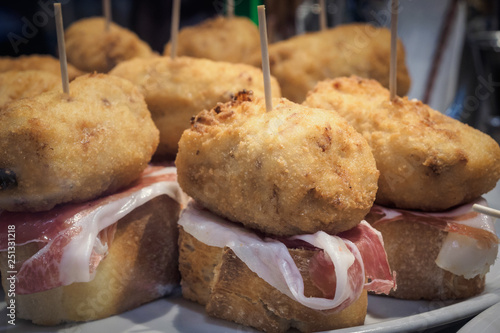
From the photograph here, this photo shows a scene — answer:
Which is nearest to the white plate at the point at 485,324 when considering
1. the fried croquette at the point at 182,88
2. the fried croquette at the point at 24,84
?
the fried croquette at the point at 182,88

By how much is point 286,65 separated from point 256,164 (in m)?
2.01

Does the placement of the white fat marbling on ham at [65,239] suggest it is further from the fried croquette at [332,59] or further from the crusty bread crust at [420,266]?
the fried croquette at [332,59]

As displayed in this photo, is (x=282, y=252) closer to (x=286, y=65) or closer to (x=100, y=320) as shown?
(x=100, y=320)

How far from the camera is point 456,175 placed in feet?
8.00

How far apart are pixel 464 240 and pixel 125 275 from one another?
167 cm

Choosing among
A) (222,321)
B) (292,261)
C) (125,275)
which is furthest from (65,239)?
(292,261)

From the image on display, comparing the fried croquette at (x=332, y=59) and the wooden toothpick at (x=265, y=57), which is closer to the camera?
the wooden toothpick at (x=265, y=57)

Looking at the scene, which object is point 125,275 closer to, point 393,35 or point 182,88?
point 182,88

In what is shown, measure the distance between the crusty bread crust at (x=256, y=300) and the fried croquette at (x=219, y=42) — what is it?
2.24 meters

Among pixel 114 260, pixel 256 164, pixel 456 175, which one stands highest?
pixel 256 164

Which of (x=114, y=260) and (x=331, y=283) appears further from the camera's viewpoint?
(x=114, y=260)

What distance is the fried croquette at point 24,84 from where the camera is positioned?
3.01 metres

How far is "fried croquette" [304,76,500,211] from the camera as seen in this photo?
2.43m

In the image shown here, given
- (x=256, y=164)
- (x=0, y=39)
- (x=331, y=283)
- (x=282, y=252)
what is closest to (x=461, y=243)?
(x=331, y=283)
